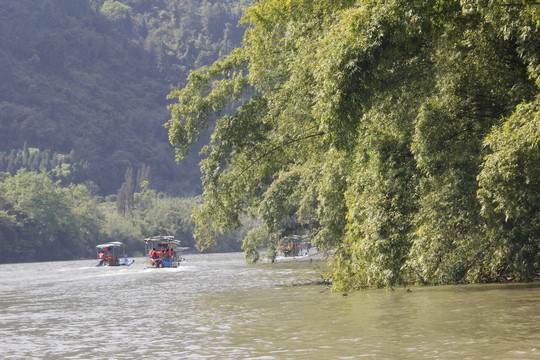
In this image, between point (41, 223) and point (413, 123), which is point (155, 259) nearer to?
point (413, 123)

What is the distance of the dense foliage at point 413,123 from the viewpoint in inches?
536

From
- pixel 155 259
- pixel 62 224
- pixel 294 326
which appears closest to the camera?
pixel 294 326

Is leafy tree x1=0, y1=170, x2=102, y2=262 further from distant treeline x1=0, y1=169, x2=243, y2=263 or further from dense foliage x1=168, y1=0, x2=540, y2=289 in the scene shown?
→ dense foliage x1=168, y1=0, x2=540, y2=289

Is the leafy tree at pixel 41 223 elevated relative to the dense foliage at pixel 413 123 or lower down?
elevated

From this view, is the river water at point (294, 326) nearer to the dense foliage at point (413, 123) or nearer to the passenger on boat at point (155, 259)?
the dense foliage at point (413, 123)

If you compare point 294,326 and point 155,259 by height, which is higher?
point 155,259

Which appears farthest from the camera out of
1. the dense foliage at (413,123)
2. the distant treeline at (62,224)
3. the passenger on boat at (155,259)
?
the distant treeline at (62,224)

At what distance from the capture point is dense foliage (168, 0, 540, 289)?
13609mm

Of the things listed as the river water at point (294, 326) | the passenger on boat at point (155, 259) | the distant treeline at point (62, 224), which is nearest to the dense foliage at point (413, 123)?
the river water at point (294, 326)

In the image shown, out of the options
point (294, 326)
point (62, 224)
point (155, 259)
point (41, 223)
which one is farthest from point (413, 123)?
point (62, 224)

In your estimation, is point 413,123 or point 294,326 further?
point 294,326

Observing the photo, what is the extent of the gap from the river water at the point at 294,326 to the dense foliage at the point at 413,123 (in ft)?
3.46

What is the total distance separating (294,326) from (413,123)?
556 centimetres

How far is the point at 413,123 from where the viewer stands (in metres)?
16.0
